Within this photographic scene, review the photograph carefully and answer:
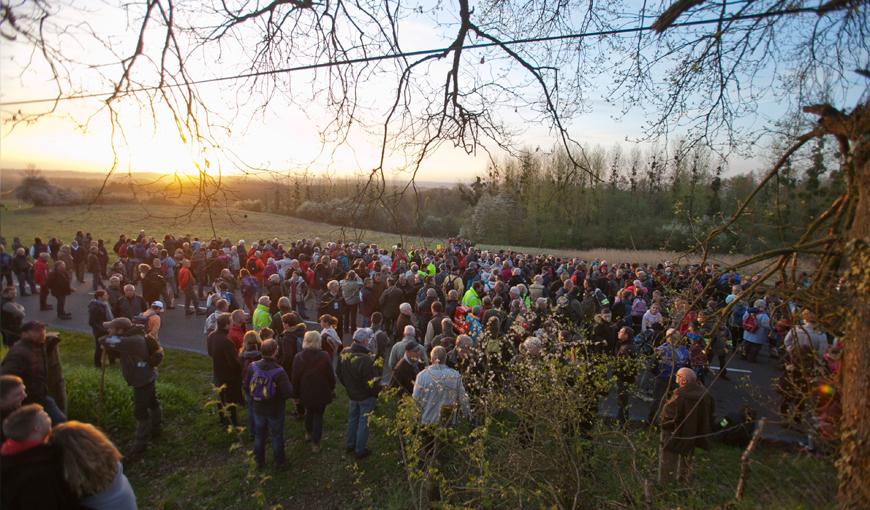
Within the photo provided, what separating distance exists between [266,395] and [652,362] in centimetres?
563

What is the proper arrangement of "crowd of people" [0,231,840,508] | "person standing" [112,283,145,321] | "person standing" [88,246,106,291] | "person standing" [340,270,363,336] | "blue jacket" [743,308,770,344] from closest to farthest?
1. "crowd of people" [0,231,840,508]
2. "person standing" [112,283,145,321]
3. "blue jacket" [743,308,770,344]
4. "person standing" [340,270,363,336]
5. "person standing" [88,246,106,291]

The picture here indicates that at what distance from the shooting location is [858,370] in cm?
256

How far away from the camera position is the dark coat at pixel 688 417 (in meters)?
5.02

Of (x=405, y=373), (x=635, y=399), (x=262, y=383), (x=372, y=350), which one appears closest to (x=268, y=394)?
(x=262, y=383)

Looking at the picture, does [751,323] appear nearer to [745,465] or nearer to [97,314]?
[745,465]

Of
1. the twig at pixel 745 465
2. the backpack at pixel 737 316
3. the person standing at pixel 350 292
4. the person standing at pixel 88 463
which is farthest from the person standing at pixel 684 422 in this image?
the person standing at pixel 350 292

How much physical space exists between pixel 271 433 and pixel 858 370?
5.58 meters

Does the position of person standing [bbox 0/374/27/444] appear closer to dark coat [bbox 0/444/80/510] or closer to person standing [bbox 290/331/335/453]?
dark coat [bbox 0/444/80/510]

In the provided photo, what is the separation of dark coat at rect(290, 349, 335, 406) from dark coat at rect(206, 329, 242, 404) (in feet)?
3.41

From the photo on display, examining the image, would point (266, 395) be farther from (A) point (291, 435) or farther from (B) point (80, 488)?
(B) point (80, 488)

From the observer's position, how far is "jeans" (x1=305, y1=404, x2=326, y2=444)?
19.4 feet

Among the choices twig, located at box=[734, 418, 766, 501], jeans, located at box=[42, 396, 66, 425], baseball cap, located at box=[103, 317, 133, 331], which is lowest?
jeans, located at box=[42, 396, 66, 425]

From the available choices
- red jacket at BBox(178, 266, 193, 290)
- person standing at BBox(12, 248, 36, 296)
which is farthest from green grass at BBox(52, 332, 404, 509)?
person standing at BBox(12, 248, 36, 296)

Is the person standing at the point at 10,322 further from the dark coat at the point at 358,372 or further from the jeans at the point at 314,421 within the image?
the dark coat at the point at 358,372
